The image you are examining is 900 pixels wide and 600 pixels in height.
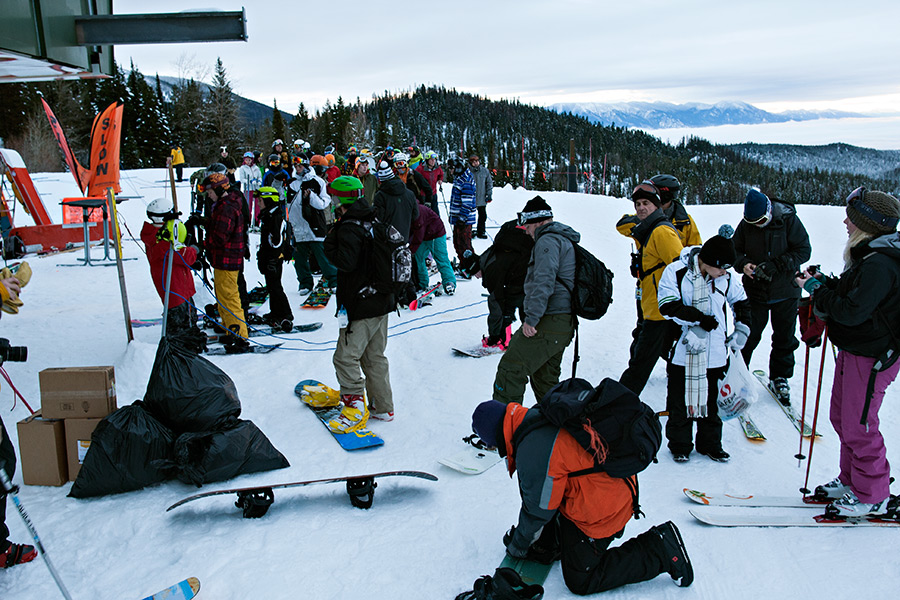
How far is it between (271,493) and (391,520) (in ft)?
2.45

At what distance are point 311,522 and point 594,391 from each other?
1920 millimetres

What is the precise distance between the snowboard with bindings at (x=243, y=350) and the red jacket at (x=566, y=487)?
440 centimetres

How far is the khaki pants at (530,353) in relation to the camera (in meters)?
4.04

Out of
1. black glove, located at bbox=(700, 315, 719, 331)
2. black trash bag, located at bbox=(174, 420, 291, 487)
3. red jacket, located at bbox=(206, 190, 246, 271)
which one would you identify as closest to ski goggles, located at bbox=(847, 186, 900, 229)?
black glove, located at bbox=(700, 315, 719, 331)

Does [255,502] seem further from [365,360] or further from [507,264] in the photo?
[507,264]

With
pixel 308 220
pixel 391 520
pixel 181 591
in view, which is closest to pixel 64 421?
pixel 181 591

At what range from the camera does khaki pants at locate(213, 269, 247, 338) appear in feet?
20.5

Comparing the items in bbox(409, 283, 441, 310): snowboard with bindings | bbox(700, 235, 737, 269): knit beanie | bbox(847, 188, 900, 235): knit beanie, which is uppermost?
bbox(847, 188, 900, 235): knit beanie

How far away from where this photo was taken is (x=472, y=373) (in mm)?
5938

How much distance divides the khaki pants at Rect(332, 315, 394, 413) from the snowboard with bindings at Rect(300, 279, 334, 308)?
3744 millimetres

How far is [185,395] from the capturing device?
3711 mm

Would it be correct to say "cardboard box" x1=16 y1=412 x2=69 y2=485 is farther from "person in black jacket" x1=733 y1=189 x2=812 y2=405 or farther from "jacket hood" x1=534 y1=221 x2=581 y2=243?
"person in black jacket" x1=733 y1=189 x2=812 y2=405

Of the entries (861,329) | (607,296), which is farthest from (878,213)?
(607,296)

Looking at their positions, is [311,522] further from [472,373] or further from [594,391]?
[472,373]
